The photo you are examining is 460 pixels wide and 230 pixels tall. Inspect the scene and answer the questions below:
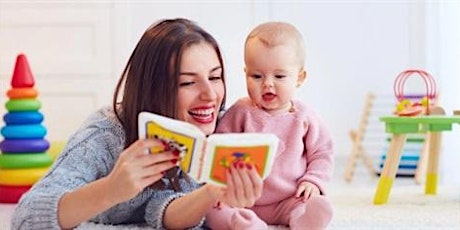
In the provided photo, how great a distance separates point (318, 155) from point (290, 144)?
0.24 ft

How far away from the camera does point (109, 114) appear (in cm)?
174

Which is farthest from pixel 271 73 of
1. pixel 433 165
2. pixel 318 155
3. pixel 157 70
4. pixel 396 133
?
pixel 433 165

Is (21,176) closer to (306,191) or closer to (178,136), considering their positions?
(306,191)

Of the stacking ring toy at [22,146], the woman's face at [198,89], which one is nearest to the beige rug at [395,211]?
the stacking ring toy at [22,146]

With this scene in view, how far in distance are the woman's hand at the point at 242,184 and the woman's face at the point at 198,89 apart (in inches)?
11.1

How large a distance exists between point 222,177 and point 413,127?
150 cm

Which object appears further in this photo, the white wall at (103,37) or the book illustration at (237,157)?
the white wall at (103,37)

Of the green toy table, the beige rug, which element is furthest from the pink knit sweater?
the green toy table

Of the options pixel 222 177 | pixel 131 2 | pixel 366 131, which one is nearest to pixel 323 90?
pixel 366 131

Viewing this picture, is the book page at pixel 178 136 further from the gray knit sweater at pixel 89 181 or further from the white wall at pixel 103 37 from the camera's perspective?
the white wall at pixel 103 37

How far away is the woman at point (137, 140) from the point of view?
147 cm

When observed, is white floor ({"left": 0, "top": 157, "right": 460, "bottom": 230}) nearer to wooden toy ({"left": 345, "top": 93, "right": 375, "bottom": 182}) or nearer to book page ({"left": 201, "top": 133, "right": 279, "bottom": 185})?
wooden toy ({"left": 345, "top": 93, "right": 375, "bottom": 182})

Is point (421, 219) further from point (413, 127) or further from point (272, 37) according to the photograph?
point (272, 37)

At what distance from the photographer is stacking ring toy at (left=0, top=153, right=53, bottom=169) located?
9.52 feet
